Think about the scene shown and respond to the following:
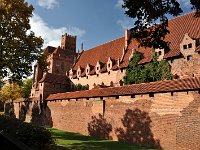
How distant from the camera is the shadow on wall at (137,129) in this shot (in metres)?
21.8

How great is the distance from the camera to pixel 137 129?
22.9 meters

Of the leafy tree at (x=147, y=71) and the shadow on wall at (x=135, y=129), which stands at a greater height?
the leafy tree at (x=147, y=71)

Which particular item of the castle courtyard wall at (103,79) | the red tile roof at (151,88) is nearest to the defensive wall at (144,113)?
the red tile roof at (151,88)

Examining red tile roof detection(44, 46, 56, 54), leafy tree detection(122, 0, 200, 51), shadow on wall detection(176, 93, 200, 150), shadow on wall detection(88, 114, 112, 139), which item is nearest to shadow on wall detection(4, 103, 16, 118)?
red tile roof detection(44, 46, 56, 54)

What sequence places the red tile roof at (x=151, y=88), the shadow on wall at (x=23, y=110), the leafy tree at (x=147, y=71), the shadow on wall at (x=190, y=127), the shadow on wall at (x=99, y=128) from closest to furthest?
the shadow on wall at (x=190, y=127), the red tile roof at (x=151, y=88), the shadow on wall at (x=99, y=128), the leafy tree at (x=147, y=71), the shadow on wall at (x=23, y=110)

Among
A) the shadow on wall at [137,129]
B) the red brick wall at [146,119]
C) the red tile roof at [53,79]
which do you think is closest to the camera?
the red brick wall at [146,119]

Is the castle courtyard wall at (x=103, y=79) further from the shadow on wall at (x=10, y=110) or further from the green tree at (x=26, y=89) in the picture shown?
the green tree at (x=26, y=89)

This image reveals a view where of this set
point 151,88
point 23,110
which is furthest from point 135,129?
point 23,110

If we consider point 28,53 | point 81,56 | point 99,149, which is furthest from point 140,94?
point 81,56

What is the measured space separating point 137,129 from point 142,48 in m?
15.4

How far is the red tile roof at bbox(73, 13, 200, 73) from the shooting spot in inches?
1191

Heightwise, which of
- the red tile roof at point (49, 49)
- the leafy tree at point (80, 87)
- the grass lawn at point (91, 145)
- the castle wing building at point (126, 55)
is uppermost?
the red tile roof at point (49, 49)

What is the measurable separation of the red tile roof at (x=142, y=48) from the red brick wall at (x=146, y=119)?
8.61 metres

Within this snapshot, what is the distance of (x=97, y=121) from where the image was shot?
28.2 metres
